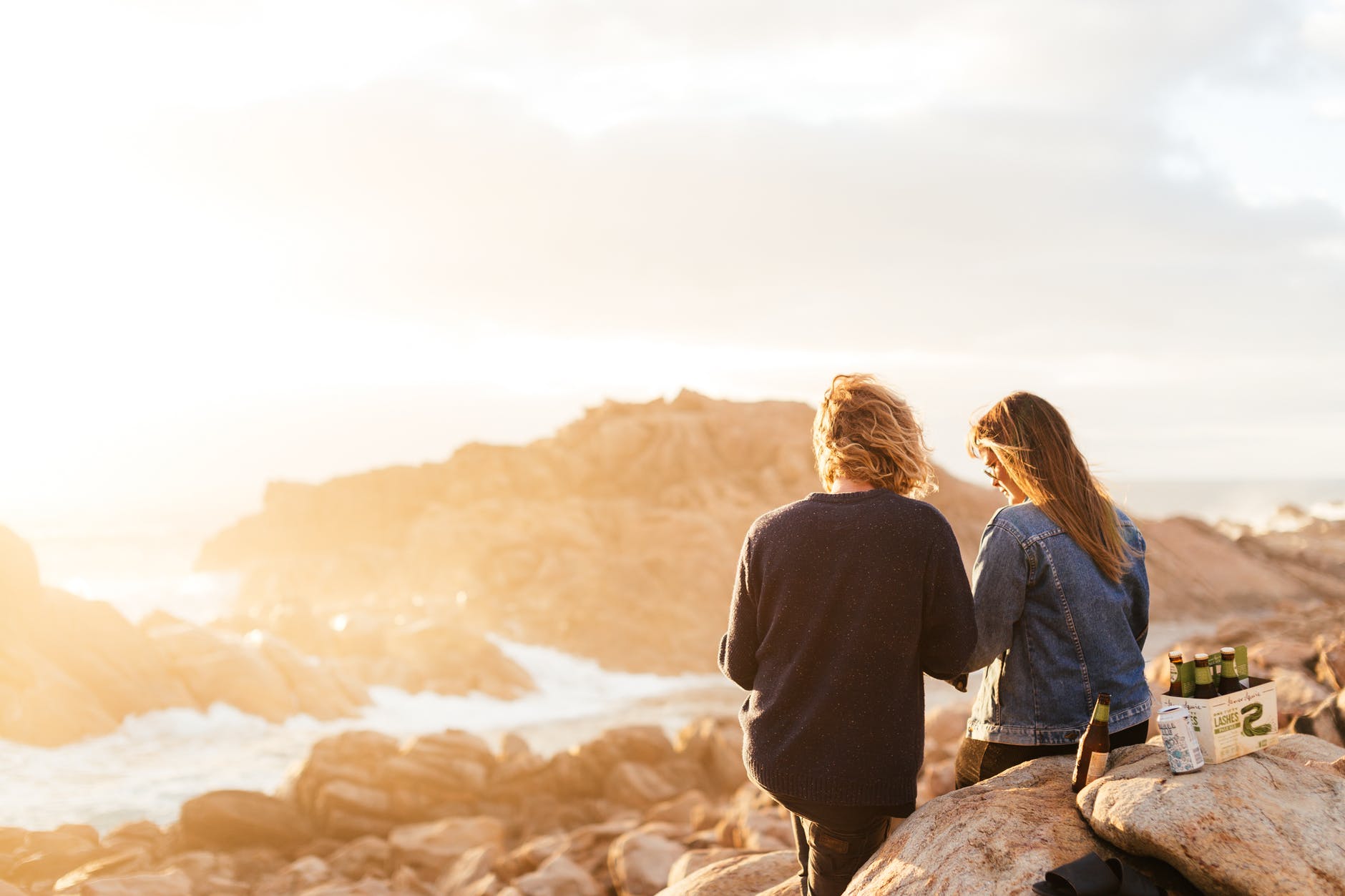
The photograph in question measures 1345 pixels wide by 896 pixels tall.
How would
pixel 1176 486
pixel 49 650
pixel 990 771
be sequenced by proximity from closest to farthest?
pixel 990 771 < pixel 49 650 < pixel 1176 486

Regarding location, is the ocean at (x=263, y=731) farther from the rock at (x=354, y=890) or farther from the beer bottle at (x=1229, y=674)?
the rock at (x=354, y=890)

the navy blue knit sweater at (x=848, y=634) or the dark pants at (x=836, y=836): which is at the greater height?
the navy blue knit sweater at (x=848, y=634)

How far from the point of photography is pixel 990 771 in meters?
3.92

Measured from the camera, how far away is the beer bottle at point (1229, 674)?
3424 millimetres

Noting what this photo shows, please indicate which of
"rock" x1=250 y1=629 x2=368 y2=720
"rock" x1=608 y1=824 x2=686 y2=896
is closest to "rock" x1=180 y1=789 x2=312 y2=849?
"rock" x1=608 y1=824 x2=686 y2=896

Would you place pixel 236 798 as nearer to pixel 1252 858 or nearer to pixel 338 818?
pixel 338 818

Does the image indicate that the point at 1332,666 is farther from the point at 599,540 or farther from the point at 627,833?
the point at 599,540

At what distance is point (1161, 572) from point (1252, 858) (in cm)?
3868

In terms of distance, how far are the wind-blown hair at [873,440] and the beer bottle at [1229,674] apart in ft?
Result: 4.02

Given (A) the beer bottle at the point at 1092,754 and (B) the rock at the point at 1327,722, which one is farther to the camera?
(B) the rock at the point at 1327,722

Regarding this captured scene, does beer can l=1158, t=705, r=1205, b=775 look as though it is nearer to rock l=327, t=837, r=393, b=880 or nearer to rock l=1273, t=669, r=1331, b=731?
rock l=1273, t=669, r=1331, b=731

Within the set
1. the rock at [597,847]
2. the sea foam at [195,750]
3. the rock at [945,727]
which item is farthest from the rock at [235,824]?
the rock at [945,727]

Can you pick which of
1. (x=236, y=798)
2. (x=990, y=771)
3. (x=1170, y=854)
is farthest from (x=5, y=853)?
(x=1170, y=854)

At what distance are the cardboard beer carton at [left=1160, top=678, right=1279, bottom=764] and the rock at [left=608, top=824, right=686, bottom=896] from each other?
→ 659 centimetres
